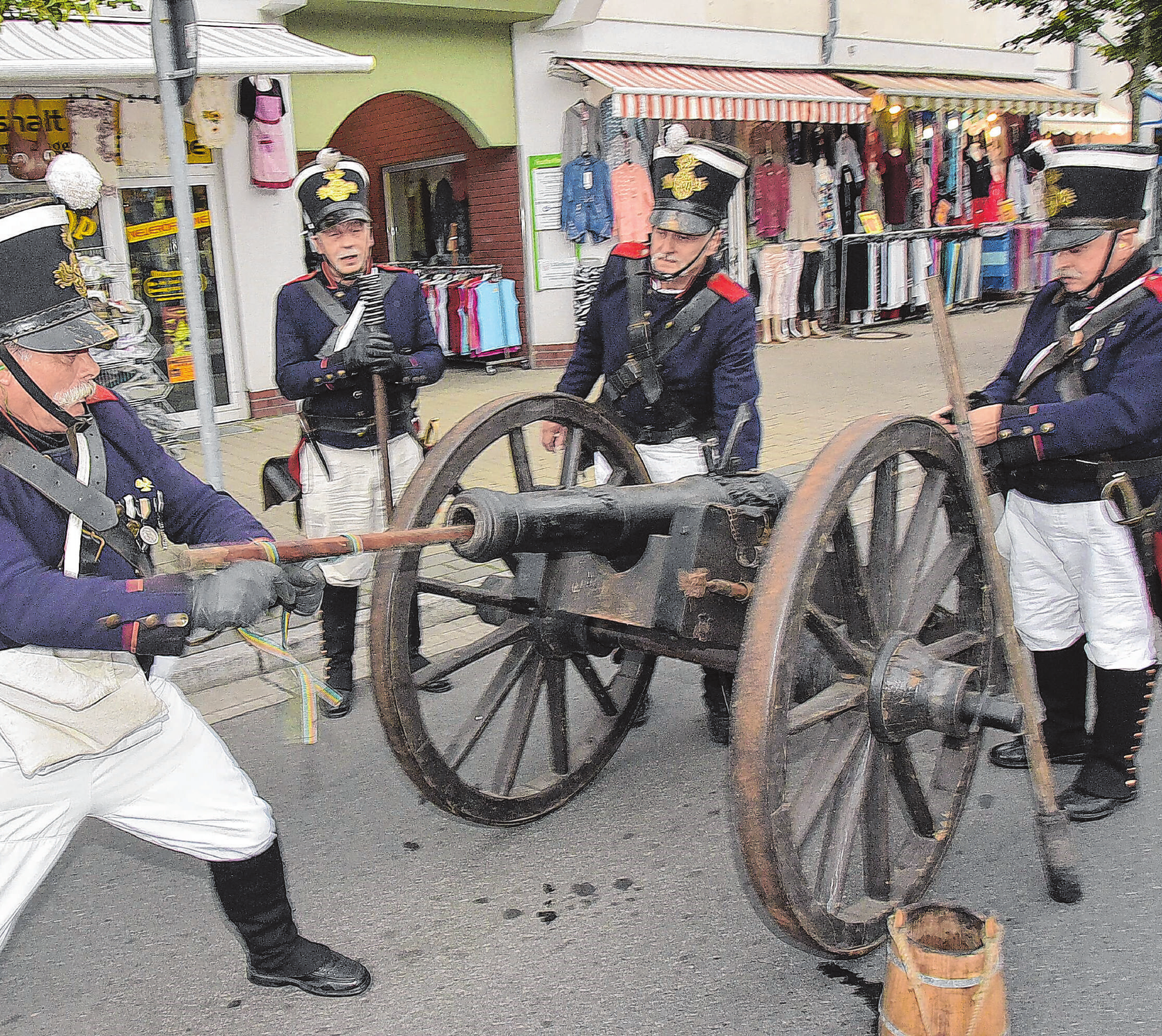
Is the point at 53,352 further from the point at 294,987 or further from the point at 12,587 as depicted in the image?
the point at 294,987

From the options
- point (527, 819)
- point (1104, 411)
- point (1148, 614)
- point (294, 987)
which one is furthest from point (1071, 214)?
point (294, 987)

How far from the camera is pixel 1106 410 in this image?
3.10 metres

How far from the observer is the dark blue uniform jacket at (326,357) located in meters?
4.28

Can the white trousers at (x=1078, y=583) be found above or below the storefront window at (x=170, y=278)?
below

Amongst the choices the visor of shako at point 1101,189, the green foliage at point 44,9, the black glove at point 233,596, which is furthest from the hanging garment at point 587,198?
the black glove at point 233,596

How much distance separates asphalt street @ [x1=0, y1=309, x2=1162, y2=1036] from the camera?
2.67 metres

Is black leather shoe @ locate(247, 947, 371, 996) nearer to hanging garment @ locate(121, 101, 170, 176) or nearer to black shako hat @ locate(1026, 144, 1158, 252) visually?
black shako hat @ locate(1026, 144, 1158, 252)

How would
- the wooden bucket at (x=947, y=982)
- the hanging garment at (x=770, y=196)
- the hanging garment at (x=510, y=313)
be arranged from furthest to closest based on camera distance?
the hanging garment at (x=770, y=196)
the hanging garment at (x=510, y=313)
the wooden bucket at (x=947, y=982)

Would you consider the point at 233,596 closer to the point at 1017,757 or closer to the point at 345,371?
the point at 345,371

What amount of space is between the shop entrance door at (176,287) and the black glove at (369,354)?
19.3 feet

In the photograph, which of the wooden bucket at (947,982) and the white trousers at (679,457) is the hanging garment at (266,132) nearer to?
the white trousers at (679,457)

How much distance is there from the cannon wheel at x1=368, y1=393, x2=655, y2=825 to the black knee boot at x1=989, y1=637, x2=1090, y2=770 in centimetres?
127

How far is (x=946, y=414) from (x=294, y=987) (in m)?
2.48

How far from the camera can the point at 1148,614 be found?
3453 millimetres
